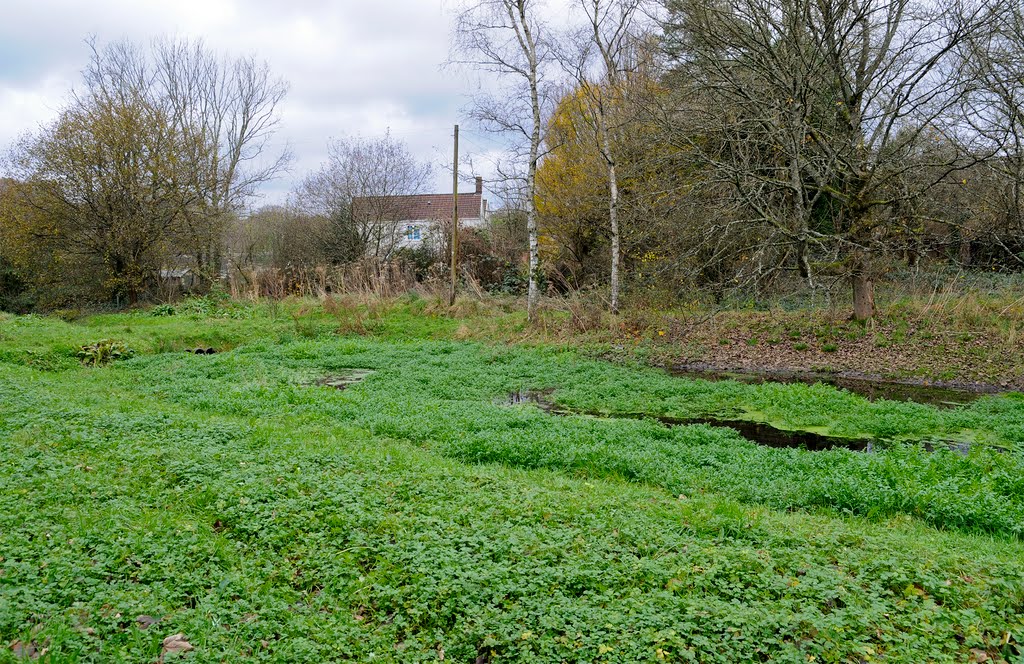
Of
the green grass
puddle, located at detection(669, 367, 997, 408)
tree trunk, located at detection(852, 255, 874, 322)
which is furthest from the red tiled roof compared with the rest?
the green grass

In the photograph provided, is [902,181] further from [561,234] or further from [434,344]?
[561,234]

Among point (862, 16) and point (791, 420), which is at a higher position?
point (862, 16)

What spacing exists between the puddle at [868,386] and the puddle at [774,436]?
2369 millimetres

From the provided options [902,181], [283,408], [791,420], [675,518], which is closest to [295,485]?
[675,518]

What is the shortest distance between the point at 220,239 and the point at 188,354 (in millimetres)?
11824

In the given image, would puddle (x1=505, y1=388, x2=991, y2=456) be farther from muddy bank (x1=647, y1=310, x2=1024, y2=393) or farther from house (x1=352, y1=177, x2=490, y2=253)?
house (x1=352, y1=177, x2=490, y2=253)

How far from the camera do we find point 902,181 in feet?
36.7

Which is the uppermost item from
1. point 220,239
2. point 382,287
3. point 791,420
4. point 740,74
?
point 740,74

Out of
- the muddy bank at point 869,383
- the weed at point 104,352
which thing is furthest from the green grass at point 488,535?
the weed at point 104,352

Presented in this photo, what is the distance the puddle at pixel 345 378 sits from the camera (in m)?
11.6

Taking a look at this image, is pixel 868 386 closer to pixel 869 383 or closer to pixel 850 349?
pixel 869 383

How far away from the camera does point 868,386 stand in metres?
11.8

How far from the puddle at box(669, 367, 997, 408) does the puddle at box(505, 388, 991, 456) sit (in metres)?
2.37

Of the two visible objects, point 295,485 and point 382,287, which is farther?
point 382,287
